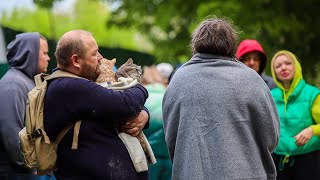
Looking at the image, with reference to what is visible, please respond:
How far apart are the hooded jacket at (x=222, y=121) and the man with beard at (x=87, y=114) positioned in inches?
13.1

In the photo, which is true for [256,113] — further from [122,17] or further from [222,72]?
[122,17]

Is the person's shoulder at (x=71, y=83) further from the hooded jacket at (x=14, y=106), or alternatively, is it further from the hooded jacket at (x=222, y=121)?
the hooded jacket at (x=14, y=106)

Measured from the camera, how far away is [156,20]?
13.0m

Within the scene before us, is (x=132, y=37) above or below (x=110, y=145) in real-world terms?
below

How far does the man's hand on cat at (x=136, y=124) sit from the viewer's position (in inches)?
156

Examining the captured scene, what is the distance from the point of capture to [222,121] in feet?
13.1

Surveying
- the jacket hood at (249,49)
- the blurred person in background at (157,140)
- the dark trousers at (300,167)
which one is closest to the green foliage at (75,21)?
the jacket hood at (249,49)

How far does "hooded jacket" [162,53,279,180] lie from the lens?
13.1 ft

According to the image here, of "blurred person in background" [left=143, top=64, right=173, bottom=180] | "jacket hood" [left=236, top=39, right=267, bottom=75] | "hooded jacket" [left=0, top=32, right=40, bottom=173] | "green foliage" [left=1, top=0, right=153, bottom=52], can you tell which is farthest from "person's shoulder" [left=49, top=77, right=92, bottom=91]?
"green foliage" [left=1, top=0, right=153, bottom=52]

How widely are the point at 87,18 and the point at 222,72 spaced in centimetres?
4893

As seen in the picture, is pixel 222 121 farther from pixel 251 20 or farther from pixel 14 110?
pixel 251 20

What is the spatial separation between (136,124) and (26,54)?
2.01 m

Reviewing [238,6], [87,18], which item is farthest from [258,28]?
[87,18]

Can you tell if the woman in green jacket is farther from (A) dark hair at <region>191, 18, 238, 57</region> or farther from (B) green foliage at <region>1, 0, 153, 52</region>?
(B) green foliage at <region>1, 0, 153, 52</region>
